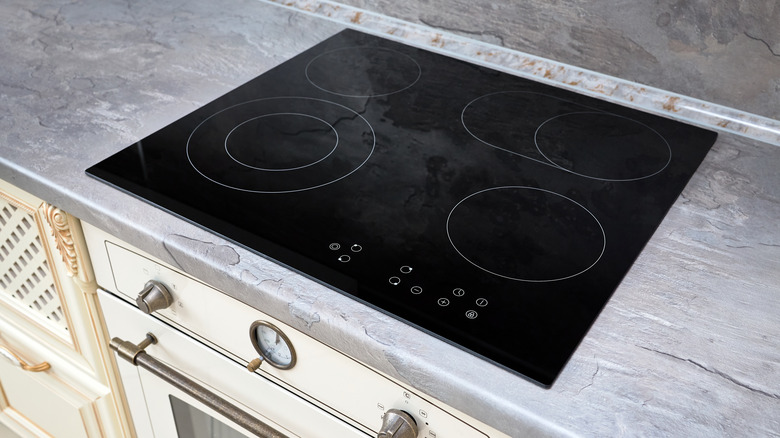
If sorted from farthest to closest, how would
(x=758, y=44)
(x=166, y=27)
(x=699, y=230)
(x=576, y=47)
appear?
(x=166, y=27) < (x=576, y=47) < (x=758, y=44) < (x=699, y=230)

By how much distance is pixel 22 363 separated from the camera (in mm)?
1122

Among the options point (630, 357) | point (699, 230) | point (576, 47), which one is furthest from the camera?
point (576, 47)

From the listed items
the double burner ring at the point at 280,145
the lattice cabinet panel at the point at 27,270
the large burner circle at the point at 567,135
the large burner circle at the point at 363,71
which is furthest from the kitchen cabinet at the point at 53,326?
the large burner circle at the point at 567,135

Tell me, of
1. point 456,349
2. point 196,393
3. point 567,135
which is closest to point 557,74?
point 567,135

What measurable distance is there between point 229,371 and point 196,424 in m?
0.17

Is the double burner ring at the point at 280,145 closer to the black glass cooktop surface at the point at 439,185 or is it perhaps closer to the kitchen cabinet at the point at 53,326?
the black glass cooktop surface at the point at 439,185

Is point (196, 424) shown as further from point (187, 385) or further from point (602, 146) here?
point (602, 146)

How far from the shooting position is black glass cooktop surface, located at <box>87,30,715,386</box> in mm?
720

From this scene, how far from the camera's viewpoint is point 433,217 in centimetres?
83

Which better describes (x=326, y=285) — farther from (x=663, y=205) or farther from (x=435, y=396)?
(x=663, y=205)

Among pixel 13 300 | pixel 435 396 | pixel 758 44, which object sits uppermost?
pixel 758 44

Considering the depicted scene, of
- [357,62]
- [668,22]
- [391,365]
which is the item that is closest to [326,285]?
[391,365]

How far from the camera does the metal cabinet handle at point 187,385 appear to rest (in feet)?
2.79

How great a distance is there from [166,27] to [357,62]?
37 centimetres
